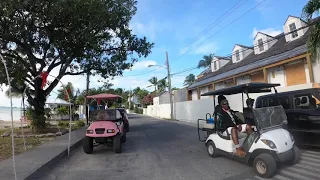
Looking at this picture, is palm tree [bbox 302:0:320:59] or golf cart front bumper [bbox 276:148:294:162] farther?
palm tree [bbox 302:0:320:59]

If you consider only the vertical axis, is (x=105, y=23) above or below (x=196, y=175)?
above

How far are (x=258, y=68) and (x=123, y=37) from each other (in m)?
9.74

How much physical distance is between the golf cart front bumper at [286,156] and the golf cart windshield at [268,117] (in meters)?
0.71

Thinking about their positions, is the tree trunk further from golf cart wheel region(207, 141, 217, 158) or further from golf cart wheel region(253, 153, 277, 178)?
golf cart wheel region(253, 153, 277, 178)

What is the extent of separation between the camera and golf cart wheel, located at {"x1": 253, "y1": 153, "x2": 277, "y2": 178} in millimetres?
6004

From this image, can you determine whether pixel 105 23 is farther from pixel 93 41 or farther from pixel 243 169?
pixel 243 169

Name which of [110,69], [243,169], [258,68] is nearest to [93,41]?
[110,69]

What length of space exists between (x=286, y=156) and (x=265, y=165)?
60 centimetres

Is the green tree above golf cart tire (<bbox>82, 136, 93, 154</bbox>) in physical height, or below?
above

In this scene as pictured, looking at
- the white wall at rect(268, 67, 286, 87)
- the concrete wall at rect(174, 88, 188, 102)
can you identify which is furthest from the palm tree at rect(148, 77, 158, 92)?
the white wall at rect(268, 67, 286, 87)

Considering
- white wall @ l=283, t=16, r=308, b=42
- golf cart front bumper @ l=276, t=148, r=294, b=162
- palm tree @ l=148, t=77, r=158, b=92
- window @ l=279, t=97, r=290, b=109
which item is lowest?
golf cart front bumper @ l=276, t=148, r=294, b=162

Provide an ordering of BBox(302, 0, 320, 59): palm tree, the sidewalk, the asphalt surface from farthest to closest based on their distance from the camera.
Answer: BBox(302, 0, 320, 59): palm tree
the sidewalk
the asphalt surface

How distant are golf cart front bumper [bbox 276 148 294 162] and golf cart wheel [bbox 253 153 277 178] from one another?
15 centimetres

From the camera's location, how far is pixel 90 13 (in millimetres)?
11930
